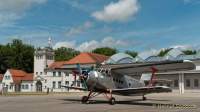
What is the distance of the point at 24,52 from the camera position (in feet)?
370

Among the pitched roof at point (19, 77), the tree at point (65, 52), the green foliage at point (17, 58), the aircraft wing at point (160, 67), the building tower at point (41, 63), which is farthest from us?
the tree at point (65, 52)

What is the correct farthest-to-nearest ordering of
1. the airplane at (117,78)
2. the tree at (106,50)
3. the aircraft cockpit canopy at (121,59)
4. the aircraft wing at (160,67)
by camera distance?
the tree at (106,50) < the aircraft cockpit canopy at (121,59) < the airplane at (117,78) < the aircraft wing at (160,67)

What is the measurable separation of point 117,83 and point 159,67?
11.1 feet

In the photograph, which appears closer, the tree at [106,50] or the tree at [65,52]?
the tree at [106,50]

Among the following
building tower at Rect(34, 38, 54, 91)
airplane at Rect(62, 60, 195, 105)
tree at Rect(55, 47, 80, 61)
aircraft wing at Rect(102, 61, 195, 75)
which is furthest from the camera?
tree at Rect(55, 47, 80, 61)

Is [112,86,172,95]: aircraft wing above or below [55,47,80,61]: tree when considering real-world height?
below

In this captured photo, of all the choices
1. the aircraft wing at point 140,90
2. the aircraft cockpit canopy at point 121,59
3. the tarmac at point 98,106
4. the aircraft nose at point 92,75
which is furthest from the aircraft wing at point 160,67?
the aircraft cockpit canopy at point 121,59

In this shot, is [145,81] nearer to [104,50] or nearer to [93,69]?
[93,69]

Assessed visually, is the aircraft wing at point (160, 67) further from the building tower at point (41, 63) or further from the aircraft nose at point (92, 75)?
the building tower at point (41, 63)

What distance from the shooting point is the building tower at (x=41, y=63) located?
88688mm

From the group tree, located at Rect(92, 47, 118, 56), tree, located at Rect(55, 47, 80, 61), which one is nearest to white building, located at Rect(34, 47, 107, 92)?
tree, located at Rect(92, 47, 118, 56)

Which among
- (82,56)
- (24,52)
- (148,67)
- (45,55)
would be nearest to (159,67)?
(148,67)

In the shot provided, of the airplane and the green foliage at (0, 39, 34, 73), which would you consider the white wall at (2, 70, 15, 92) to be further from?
the airplane

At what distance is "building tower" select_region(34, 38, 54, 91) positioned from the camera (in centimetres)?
8869
